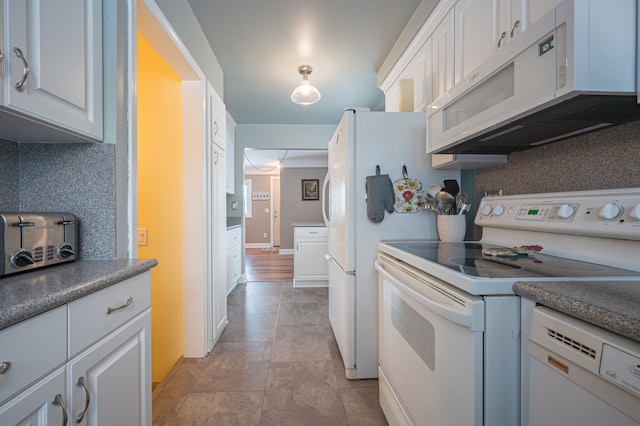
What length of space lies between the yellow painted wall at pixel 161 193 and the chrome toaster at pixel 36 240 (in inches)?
40.0

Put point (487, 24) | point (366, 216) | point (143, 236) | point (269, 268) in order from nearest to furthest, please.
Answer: point (487, 24) < point (366, 216) < point (143, 236) < point (269, 268)

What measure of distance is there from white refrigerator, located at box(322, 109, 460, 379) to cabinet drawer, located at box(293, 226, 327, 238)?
85.4 inches

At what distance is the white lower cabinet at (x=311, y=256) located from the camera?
12.9 feet

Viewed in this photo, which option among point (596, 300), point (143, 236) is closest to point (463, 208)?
point (596, 300)

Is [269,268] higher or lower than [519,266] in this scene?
lower

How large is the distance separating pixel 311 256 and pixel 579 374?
3457 mm

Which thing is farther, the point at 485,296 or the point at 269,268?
the point at 269,268

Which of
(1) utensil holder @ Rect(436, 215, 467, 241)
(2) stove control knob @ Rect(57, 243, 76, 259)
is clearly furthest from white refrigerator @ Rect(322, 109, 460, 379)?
(2) stove control knob @ Rect(57, 243, 76, 259)

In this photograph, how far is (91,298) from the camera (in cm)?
76

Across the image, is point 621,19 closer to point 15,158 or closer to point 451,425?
point 451,425

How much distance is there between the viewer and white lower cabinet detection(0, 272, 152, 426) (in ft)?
1.84

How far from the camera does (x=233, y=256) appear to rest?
371cm

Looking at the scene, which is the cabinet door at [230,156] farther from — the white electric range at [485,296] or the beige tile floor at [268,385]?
the white electric range at [485,296]

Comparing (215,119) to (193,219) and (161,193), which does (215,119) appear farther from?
(193,219)
